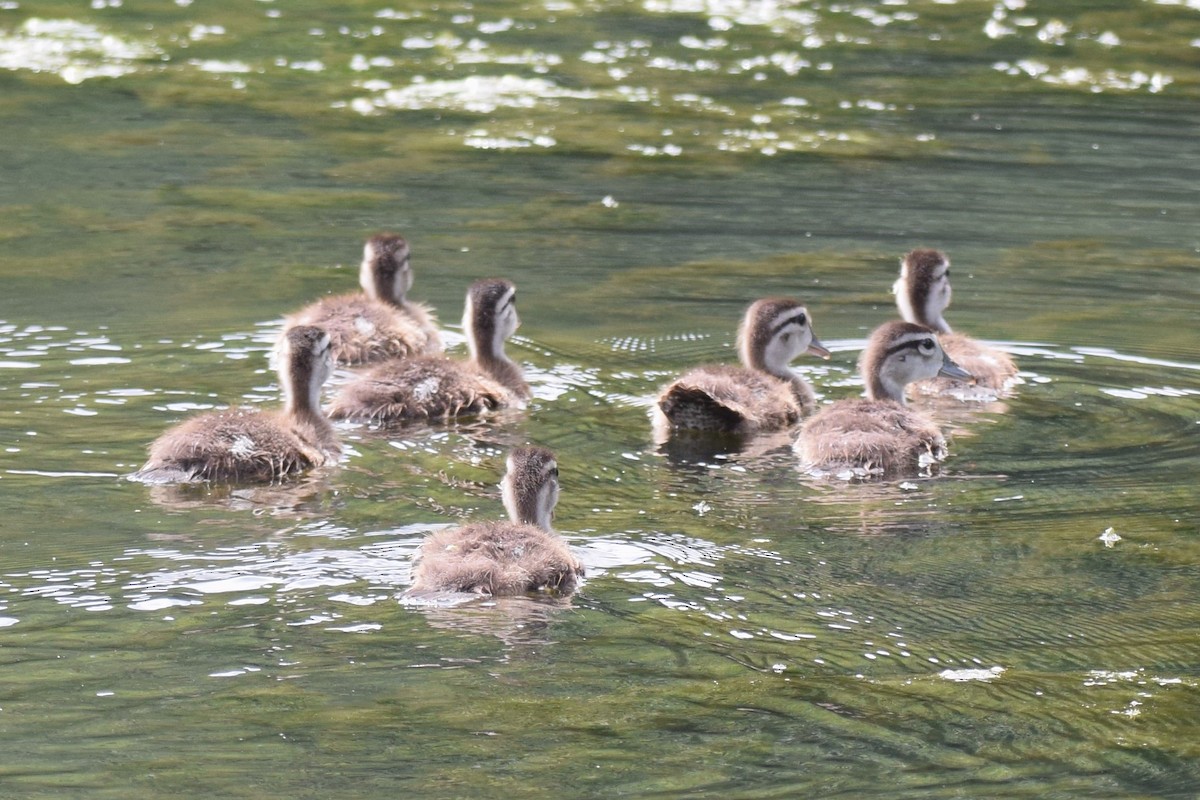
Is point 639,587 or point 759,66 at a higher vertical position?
point 759,66

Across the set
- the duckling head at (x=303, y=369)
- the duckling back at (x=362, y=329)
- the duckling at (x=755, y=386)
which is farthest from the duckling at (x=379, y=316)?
the duckling at (x=755, y=386)

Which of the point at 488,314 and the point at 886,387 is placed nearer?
the point at 886,387

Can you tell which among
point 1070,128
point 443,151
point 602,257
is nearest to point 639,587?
point 602,257

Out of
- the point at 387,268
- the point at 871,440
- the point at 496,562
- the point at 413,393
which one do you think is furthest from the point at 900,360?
the point at 496,562

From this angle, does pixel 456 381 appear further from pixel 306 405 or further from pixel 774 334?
pixel 774 334

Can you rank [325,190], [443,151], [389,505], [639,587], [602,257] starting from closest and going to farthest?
[639,587]
[389,505]
[602,257]
[325,190]
[443,151]

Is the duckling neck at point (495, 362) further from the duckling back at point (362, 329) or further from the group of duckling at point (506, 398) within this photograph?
the duckling back at point (362, 329)

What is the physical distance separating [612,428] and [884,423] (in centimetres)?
137

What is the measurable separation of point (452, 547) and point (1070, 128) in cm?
1166

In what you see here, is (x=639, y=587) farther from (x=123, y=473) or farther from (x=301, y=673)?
(x=123, y=473)

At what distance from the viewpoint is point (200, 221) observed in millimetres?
14031

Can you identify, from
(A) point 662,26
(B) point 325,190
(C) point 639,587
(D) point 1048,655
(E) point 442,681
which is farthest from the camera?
(A) point 662,26

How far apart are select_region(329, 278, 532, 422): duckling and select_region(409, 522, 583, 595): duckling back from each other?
252 centimetres

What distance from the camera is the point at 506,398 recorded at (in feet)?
33.3
